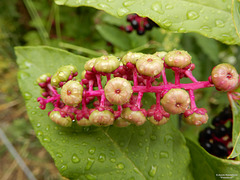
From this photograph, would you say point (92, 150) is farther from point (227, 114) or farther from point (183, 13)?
point (227, 114)

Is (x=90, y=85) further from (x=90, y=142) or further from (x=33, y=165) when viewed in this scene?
(x=33, y=165)

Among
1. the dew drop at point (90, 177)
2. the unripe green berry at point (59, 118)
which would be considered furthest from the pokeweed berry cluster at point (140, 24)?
the dew drop at point (90, 177)

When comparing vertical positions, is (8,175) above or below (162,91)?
below

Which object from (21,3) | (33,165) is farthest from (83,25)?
(33,165)

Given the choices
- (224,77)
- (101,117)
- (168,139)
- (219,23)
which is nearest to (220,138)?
(168,139)

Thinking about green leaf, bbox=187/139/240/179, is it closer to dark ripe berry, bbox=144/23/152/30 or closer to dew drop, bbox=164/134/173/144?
dew drop, bbox=164/134/173/144

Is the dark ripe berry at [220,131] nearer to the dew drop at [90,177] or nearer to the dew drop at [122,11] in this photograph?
the dew drop at [90,177]
